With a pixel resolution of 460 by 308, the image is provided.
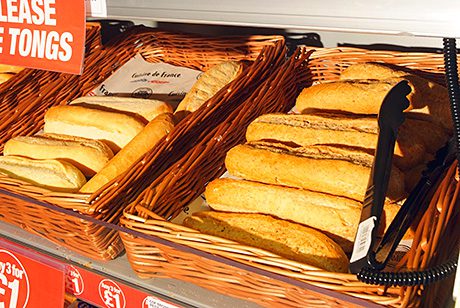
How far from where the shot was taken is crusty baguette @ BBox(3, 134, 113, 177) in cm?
132

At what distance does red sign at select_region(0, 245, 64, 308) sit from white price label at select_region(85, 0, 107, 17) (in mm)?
478

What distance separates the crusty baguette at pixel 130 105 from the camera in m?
1.44

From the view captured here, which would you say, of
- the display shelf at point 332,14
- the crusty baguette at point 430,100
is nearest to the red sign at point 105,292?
the display shelf at point 332,14

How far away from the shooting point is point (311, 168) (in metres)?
1.04

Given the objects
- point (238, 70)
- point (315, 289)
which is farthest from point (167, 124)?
point (315, 289)

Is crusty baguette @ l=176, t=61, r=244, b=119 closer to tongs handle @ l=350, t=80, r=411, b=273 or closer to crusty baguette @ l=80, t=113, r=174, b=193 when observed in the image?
crusty baguette @ l=80, t=113, r=174, b=193

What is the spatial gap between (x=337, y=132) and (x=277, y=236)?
A: 247 mm

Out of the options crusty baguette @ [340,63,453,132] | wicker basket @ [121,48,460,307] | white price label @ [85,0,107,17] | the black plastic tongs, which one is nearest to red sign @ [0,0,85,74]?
white price label @ [85,0,107,17]

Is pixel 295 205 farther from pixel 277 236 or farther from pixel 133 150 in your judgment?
pixel 133 150

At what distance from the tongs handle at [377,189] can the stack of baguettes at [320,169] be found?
0.20 metres

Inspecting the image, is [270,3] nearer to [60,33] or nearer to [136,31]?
[60,33]

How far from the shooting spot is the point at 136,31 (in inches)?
69.4

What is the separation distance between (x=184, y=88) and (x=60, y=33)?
0.61m

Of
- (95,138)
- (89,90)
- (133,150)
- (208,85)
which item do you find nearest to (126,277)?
(133,150)
